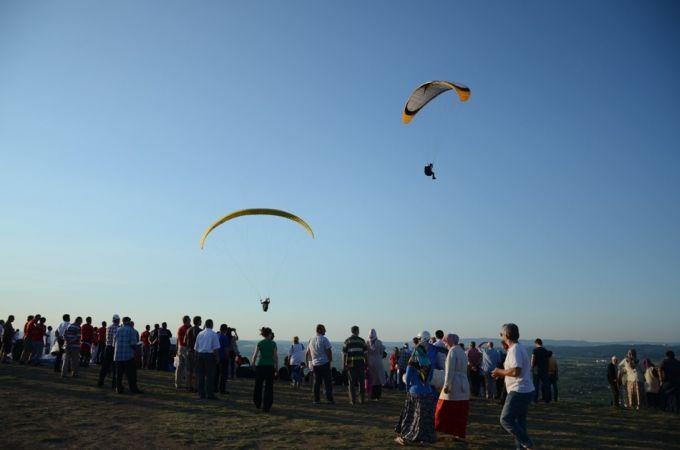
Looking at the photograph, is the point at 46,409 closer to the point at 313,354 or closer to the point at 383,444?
the point at 313,354

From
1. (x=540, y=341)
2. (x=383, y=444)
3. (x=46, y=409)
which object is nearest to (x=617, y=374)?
(x=540, y=341)

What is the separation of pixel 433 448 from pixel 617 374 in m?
12.4

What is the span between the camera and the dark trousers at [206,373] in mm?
12016

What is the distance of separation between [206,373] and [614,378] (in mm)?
14426

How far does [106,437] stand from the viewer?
7.64 m

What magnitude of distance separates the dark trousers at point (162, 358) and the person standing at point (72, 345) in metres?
4.76

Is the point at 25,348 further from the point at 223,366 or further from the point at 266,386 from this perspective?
the point at 266,386

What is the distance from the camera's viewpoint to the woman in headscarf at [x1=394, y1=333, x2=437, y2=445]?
7.88 metres

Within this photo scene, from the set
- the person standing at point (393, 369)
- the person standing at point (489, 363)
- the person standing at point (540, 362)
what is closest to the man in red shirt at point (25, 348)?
the person standing at point (393, 369)

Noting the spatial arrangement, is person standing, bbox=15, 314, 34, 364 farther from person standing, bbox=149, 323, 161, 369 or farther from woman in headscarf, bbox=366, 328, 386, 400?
woman in headscarf, bbox=366, 328, 386, 400

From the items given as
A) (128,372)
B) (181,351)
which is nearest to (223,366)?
(181,351)

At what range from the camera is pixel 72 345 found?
48.4ft

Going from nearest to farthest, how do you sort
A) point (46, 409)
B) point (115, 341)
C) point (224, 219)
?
point (46, 409) < point (115, 341) < point (224, 219)

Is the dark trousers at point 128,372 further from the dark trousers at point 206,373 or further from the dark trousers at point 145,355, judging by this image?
the dark trousers at point 145,355
